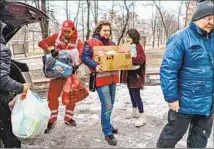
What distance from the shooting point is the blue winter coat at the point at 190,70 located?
311 centimetres

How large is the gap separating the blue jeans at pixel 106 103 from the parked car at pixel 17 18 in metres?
0.95

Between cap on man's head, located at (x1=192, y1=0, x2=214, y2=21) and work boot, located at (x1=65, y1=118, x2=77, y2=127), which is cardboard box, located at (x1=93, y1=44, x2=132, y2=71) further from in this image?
cap on man's head, located at (x1=192, y1=0, x2=214, y2=21)

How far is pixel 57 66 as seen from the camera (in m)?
Result: 4.62

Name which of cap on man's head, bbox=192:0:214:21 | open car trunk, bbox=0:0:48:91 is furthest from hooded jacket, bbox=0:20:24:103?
cap on man's head, bbox=192:0:214:21

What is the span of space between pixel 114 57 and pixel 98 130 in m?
1.17

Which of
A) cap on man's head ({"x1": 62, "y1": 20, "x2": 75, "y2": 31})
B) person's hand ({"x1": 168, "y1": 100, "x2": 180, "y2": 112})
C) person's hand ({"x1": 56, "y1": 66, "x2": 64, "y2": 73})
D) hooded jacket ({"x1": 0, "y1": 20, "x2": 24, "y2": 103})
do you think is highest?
cap on man's head ({"x1": 62, "y1": 20, "x2": 75, "y2": 31})

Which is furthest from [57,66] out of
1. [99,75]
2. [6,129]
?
[6,129]

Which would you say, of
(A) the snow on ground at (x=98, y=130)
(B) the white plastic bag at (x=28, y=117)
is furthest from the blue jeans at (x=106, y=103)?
(B) the white plastic bag at (x=28, y=117)

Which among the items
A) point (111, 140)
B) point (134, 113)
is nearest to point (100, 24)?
point (111, 140)

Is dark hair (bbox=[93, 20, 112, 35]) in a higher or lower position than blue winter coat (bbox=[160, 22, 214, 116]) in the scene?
higher

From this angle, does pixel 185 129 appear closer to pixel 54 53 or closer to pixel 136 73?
pixel 136 73

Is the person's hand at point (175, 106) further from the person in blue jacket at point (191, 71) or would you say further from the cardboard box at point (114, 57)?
the cardboard box at point (114, 57)

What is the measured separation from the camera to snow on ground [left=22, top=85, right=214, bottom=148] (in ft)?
14.1

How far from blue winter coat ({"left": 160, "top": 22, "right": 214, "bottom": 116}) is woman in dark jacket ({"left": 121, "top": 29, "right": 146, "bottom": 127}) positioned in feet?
5.39
